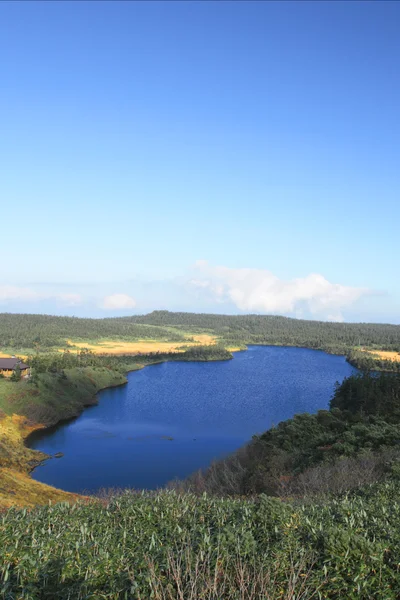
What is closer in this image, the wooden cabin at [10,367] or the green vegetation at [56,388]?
the green vegetation at [56,388]

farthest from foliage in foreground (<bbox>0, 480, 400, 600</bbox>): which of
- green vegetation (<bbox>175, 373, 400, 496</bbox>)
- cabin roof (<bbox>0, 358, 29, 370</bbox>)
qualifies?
cabin roof (<bbox>0, 358, 29, 370</bbox>)

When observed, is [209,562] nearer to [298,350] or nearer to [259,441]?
[259,441]

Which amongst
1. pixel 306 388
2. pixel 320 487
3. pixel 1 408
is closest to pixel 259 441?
pixel 320 487

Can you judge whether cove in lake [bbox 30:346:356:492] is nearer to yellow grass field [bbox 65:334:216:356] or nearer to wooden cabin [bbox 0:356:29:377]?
wooden cabin [bbox 0:356:29:377]

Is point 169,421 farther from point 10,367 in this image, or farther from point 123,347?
point 123,347

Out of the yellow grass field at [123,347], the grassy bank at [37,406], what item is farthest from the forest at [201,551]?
the yellow grass field at [123,347]

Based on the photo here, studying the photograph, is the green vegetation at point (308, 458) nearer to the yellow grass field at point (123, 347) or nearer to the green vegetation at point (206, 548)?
the green vegetation at point (206, 548)
